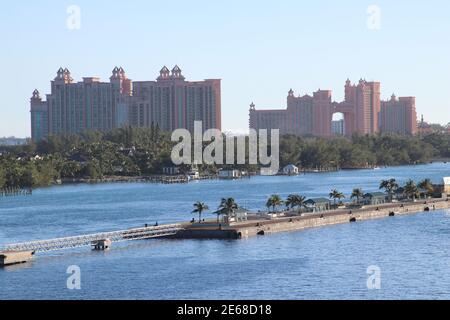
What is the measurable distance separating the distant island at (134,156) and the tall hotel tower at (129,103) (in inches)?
493

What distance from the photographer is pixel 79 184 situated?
56.4 metres

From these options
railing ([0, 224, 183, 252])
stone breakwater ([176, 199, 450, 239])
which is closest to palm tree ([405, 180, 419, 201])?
stone breakwater ([176, 199, 450, 239])

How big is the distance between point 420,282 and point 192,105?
7411 cm

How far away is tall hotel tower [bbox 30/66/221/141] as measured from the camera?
89.8m

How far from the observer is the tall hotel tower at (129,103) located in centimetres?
8975

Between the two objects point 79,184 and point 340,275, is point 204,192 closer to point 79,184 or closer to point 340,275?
point 79,184

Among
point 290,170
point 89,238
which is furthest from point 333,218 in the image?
point 290,170

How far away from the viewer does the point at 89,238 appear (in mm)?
22219

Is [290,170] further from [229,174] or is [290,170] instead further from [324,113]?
[324,113]

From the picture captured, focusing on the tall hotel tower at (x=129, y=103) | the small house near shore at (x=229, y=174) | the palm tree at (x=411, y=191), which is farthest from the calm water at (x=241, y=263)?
the tall hotel tower at (x=129, y=103)

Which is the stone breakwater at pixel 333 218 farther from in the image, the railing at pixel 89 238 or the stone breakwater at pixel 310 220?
the railing at pixel 89 238

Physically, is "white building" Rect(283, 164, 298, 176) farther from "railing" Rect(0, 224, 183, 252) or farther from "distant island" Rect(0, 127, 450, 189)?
"railing" Rect(0, 224, 183, 252)

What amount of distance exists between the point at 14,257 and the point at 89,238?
119 inches
